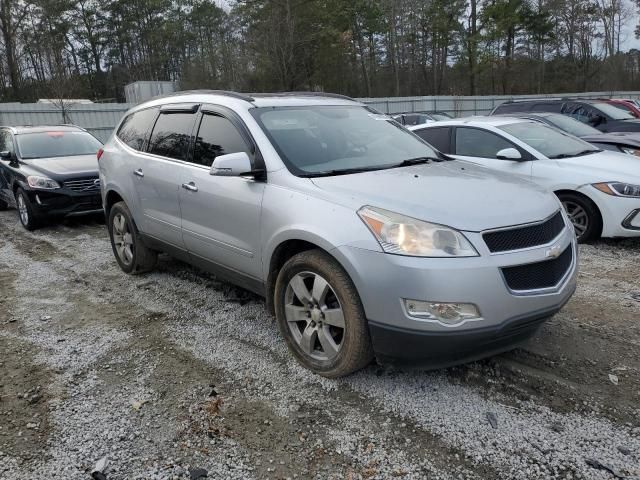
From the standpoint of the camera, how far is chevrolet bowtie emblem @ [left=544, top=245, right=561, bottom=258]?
117 inches

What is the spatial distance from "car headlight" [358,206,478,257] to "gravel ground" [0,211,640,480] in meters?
0.92

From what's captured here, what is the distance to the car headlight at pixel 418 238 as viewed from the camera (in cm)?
276

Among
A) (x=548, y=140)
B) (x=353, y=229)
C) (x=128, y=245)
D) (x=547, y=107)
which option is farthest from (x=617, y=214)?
(x=547, y=107)

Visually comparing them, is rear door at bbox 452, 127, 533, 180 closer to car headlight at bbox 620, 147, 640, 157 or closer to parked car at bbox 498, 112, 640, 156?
parked car at bbox 498, 112, 640, 156

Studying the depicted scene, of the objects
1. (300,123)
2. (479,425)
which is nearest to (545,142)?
(300,123)

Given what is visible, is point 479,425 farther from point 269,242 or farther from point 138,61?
point 138,61

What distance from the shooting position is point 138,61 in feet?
144

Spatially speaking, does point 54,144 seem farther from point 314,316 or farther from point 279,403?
point 279,403

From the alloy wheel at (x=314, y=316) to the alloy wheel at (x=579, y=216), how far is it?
417 cm

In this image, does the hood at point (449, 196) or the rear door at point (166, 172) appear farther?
the rear door at point (166, 172)

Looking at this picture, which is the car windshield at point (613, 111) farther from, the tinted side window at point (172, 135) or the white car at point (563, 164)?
the tinted side window at point (172, 135)

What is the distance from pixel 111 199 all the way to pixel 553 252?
4.62 metres

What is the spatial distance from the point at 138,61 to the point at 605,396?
1846 inches

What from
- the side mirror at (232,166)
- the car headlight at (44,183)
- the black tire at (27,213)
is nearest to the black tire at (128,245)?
the side mirror at (232,166)
